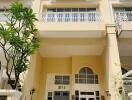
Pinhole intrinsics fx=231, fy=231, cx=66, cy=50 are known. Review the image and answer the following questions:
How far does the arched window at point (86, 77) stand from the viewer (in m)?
14.1

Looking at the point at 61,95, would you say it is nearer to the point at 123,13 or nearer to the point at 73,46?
the point at 73,46

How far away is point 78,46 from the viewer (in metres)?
13.7

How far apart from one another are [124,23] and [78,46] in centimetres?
297

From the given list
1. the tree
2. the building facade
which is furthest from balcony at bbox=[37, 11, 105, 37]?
the tree

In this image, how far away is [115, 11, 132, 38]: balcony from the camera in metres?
12.3

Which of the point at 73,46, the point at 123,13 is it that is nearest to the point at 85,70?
the point at 73,46

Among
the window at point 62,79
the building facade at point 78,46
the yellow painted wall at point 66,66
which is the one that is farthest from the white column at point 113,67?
the window at point 62,79

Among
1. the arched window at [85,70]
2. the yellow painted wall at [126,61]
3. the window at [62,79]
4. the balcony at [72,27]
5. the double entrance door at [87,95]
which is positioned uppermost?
the balcony at [72,27]

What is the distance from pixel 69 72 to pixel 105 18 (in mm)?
4036

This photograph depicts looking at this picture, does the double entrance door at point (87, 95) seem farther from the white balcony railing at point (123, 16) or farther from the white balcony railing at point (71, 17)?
the white balcony railing at point (123, 16)

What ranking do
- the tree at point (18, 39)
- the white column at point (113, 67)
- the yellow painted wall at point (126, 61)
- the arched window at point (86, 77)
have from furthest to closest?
the yellow painted wall at point (126, 61)
the arched window at point (86, 77)
the white column at point (113, 67)
the tree at point (18, 39)

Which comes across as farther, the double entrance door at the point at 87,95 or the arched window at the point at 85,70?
the arched window at the point at 85,70

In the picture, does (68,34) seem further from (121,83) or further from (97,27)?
(121,83)

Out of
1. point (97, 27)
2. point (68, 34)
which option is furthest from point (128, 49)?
point (68, 34)
